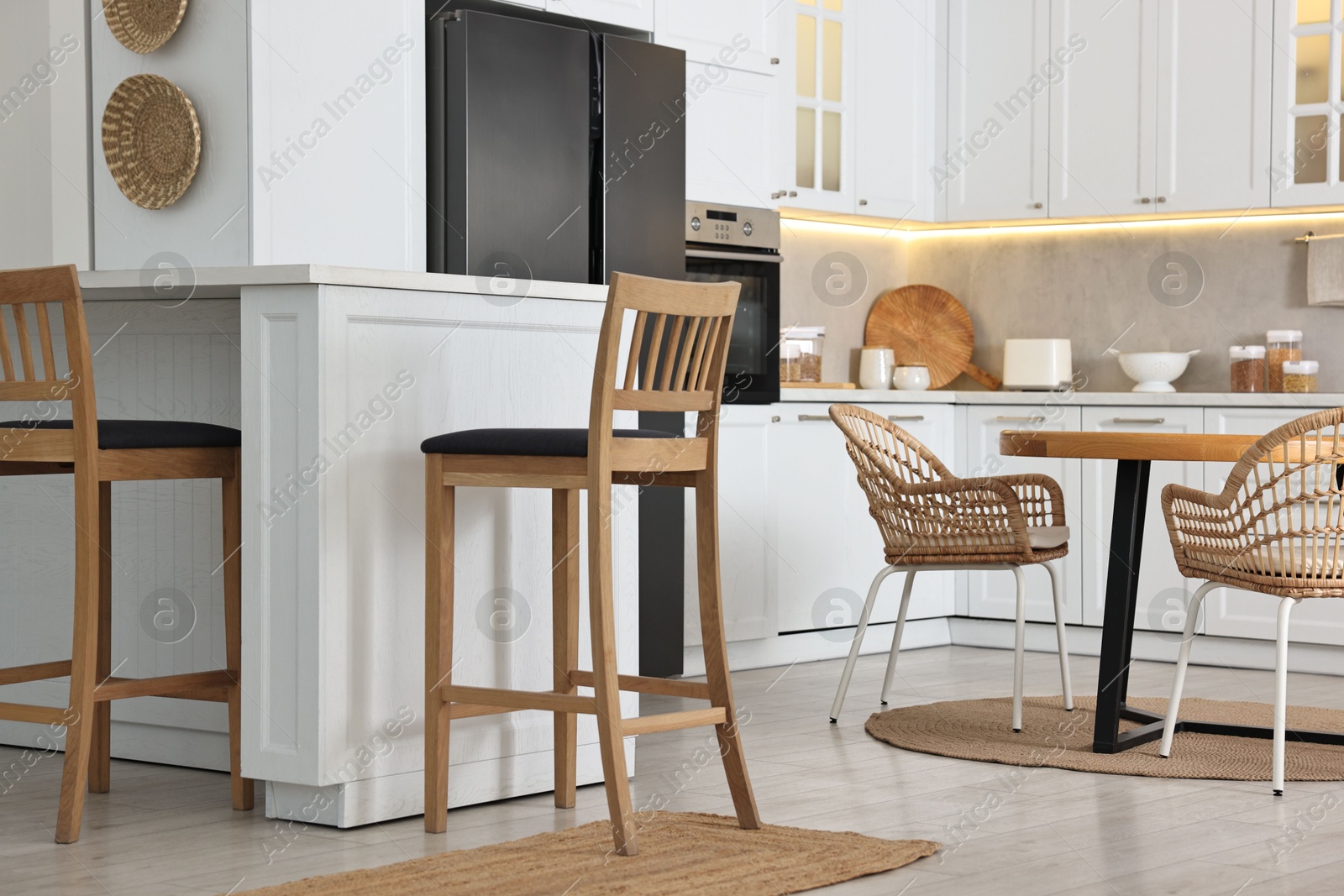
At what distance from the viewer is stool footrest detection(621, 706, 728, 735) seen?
277cm

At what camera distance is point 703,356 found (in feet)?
9.66

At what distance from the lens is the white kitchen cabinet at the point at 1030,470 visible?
5.67 m

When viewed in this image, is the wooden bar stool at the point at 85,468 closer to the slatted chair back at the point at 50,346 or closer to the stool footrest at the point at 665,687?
the slatted chair back at the point at 50,346

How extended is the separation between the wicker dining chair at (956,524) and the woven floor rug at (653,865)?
49.4 inches

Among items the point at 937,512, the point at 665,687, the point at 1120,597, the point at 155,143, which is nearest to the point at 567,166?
the point at 155,143

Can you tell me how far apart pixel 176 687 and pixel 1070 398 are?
137 inches

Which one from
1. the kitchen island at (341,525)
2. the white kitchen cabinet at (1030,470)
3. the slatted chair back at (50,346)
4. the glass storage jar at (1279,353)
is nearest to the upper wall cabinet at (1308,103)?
the glass storage jar at (1279,353)

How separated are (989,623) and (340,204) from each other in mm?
2855

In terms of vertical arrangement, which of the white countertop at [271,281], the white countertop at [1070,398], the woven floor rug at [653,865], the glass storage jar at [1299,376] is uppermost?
the white countertop at [271,281]

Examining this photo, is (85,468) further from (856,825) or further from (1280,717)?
(1280,717)

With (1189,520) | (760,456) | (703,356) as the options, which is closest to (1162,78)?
(760,456)

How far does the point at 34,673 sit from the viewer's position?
10.4 feet

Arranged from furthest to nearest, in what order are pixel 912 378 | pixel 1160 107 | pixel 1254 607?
pixel 912 378, pixel 1160 107, pixel 1254 607

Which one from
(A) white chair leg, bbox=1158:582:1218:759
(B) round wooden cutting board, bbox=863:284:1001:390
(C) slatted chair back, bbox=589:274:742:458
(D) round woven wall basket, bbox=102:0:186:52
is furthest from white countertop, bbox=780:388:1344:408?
(C) slatted chair back, bbox=589:274:742:458
